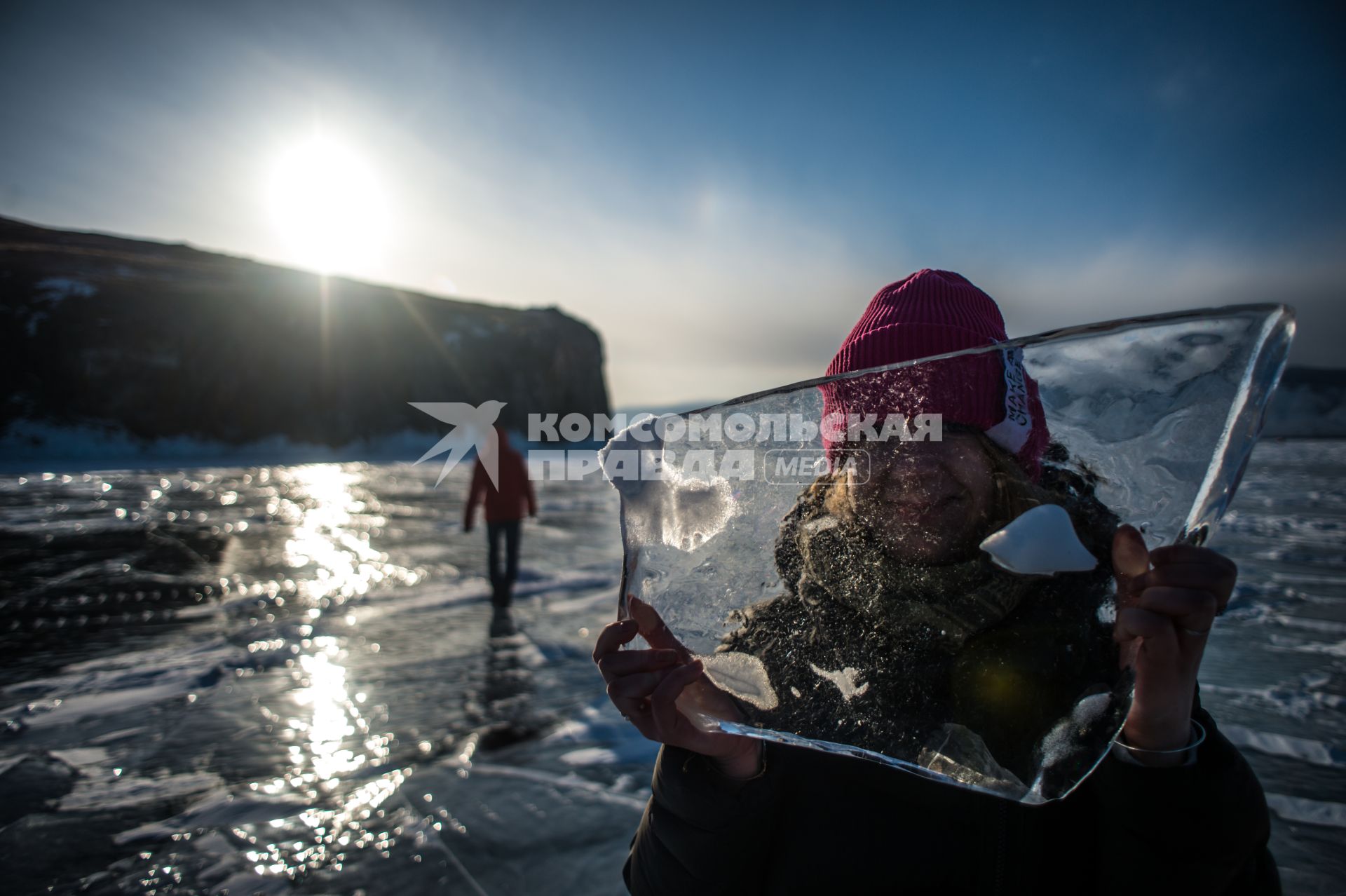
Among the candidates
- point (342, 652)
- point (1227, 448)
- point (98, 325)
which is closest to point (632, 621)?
point (1227, 448)

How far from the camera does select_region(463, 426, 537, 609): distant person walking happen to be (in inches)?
221

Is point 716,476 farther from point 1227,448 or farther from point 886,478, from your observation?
point 1227,448

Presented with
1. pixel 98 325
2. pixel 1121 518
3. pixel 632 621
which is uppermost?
pixel 98 325

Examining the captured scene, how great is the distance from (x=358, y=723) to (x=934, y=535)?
3.44 metres

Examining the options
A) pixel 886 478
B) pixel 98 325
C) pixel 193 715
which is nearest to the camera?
pixel 886 478

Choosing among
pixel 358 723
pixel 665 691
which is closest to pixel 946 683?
pixel 665 691

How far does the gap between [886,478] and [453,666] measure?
3.98 meters

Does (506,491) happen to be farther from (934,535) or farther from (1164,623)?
(1164,623)

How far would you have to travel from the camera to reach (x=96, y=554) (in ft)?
24.4

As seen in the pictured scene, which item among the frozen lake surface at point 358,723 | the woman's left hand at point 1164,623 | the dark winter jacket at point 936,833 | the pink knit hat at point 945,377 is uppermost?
the pink knit hat at point 945,377

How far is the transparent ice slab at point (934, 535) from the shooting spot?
870mm

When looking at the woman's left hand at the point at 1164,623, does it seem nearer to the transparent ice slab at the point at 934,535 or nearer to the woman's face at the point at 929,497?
the transparent ice slab at the point at 934,535

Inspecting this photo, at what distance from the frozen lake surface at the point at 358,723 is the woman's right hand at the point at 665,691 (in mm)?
1563

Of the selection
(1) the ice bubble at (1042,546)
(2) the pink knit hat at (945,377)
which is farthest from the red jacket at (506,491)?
(1) the ice bubble at (1042,546)
